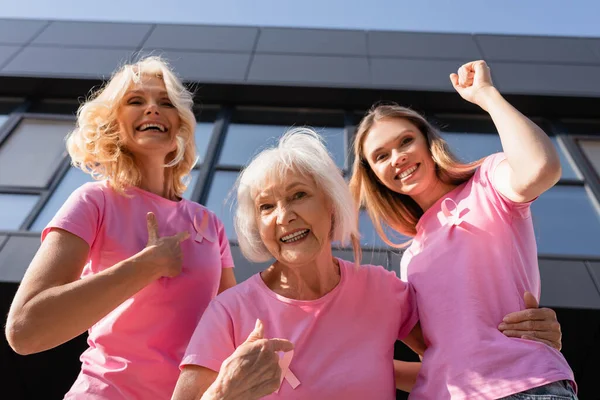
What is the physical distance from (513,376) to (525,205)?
592mm

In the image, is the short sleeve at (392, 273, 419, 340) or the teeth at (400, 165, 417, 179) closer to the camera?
the short sleeve at (392, 273, 419, 340)

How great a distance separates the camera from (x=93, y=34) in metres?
6.39

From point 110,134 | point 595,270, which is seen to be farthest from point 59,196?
point 595,270

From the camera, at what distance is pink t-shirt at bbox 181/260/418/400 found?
5.03 ft

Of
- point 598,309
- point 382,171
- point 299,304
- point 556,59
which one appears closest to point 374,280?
point 299,304

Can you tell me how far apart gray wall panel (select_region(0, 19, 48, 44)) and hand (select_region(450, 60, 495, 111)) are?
6100mm

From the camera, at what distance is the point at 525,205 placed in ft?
5.65

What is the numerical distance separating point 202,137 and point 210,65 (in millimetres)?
1197

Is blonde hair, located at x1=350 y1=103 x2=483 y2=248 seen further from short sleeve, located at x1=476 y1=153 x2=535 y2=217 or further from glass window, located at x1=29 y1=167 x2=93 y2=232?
glass window, located at x1=29 y1=167 x2=93 y2=232

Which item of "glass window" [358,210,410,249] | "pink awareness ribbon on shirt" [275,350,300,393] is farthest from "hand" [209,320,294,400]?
"glass window" [358,210,410,249]

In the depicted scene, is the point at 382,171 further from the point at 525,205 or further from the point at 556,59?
the point at 556,59

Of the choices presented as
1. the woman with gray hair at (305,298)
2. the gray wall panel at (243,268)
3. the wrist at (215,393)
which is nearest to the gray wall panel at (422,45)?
the gray wall panel at (243,268)

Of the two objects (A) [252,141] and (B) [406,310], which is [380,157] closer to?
(B) [406,310]

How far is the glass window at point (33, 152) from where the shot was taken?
452cm
